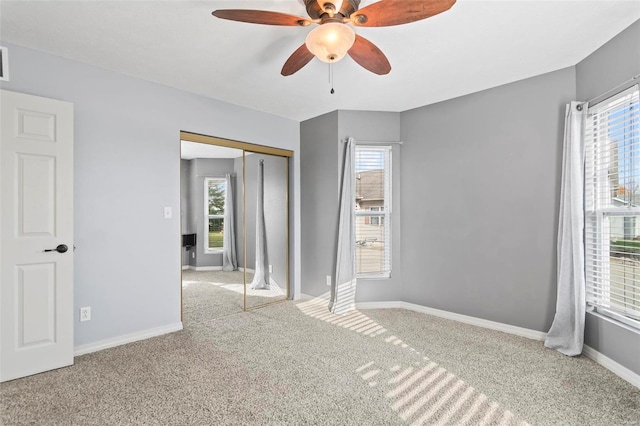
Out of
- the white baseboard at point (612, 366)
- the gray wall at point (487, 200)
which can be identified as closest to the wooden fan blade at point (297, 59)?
the gray wall at point (487, 200)

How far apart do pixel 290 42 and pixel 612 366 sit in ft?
11.2

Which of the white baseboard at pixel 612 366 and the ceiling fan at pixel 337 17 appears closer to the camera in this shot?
the ceiling fan at pixel 337 17

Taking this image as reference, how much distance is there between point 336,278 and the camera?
13.3ft

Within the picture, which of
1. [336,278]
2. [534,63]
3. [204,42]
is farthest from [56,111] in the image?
[534,63]

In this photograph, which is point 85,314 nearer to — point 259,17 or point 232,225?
point 232,225

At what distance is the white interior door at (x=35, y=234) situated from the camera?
7.79 feet

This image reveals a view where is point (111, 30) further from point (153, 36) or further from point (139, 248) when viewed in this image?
point (139, 248)

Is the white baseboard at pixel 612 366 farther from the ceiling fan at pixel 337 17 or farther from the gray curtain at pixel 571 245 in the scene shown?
the ceiling fan at pixel 337 17

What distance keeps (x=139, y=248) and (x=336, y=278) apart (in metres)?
2.17

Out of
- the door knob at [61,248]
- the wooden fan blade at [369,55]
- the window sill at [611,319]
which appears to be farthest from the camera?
the door knob at [61,248]

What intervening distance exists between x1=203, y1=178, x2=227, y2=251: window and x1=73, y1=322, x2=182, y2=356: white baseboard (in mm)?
929

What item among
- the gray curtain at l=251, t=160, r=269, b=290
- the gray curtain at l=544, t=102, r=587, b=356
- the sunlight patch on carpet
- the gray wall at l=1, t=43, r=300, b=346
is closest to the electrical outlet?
the gray wall at l=1, t=43, r=300, b=346

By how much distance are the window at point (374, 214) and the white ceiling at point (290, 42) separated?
2.98ft

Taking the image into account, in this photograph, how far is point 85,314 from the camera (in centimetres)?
283
